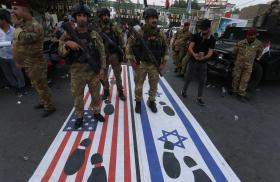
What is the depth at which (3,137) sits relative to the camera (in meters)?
2.83

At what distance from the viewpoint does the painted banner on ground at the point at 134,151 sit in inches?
86.2

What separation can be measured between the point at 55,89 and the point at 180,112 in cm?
309

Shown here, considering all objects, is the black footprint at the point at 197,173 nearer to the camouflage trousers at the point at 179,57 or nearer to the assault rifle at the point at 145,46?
the assault rifle at the point at 145,46

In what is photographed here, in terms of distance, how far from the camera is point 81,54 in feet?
8.50

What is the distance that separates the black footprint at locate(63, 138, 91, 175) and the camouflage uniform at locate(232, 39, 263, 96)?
11.9 feet

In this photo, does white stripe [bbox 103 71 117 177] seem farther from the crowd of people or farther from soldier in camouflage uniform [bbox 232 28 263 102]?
soldier in camouflage uniform [bbox 232 28 263 102]

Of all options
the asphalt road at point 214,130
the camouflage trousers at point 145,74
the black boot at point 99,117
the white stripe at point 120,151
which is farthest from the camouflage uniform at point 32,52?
→ the camouflage trousers at point 145,74

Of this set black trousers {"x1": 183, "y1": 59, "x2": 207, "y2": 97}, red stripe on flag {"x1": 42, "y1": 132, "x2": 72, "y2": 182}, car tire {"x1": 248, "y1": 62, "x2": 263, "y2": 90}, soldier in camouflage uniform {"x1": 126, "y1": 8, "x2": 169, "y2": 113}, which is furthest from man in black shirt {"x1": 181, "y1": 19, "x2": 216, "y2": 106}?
red stripe on flag {"x1": 42, "y1": 132, "x2": 72, "y2": 182}

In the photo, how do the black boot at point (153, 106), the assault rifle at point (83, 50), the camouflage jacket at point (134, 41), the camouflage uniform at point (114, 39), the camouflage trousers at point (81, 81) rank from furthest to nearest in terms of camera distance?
the black boot at point (153, 106)
the camouflage uniform at point (114, 39)
the camouflage jacket at point (134, 41)
the camouflage trousers at point (81, 81)
the assault rifle at point (83, 50)

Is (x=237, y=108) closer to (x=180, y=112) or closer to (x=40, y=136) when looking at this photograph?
(x=180, y=112)

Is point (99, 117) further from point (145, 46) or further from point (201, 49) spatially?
point (201, 49)

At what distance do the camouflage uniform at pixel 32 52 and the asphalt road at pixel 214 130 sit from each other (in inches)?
22.5

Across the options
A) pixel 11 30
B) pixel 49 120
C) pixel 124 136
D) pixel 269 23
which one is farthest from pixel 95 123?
pixel 269 23

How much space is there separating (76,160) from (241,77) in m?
3.94
